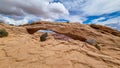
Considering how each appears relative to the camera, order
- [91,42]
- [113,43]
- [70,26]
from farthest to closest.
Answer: [70,26] < [113,43] < [91,42]

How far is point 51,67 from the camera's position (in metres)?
6.48

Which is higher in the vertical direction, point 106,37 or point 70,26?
point 70,26

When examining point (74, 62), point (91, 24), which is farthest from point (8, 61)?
point (91, 24)

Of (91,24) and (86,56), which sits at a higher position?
(91,24)

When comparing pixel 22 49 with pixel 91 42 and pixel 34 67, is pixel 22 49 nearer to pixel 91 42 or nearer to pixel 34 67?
pixel 34 67

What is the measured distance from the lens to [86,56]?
830 cm

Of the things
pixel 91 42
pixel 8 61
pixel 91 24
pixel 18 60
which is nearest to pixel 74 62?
pixel 18 60

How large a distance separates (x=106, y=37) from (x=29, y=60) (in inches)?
398

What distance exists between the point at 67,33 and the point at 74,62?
8070mm

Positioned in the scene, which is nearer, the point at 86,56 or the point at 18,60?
the point at 18,60

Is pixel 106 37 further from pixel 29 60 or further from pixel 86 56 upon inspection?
pixel 29 60

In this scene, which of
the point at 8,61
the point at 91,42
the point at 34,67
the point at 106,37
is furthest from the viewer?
the point at 106,37

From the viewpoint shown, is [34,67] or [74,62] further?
[74,62]

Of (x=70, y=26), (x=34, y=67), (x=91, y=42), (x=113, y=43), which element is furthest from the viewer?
(x=70, y=26)
